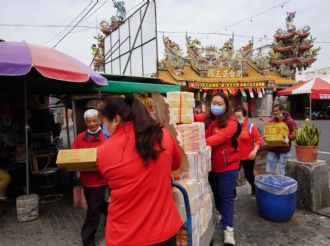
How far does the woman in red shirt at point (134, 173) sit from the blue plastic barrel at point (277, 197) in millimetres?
2596

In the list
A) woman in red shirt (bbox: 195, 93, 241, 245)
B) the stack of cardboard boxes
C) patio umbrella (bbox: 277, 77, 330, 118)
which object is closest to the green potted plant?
woman in red shirt (bbox: 195, 93, 241, 245)

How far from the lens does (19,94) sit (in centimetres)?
721

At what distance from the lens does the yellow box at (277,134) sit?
4.59 metres

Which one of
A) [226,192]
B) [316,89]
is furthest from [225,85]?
[226,192]

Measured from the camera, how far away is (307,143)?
14.4ft

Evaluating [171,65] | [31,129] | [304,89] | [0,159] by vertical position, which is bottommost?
[0,159]

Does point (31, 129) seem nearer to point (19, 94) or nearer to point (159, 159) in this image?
A: point (19, 94)

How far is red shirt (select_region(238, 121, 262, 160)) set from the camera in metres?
4.57

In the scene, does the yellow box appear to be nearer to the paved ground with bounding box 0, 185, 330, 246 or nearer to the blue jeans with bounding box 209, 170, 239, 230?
the paved ground with bounding box 0, 185, 330, 246

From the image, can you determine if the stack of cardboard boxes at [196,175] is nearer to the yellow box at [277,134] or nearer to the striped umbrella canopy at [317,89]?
the yellow box at [277,134]

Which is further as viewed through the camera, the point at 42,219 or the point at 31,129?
the point at 31,129

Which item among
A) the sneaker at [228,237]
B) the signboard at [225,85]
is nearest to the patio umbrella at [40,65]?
the sneaker at [228,237]

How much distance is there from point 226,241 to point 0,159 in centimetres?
506

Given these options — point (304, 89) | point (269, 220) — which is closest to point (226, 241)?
point (269, 220)
